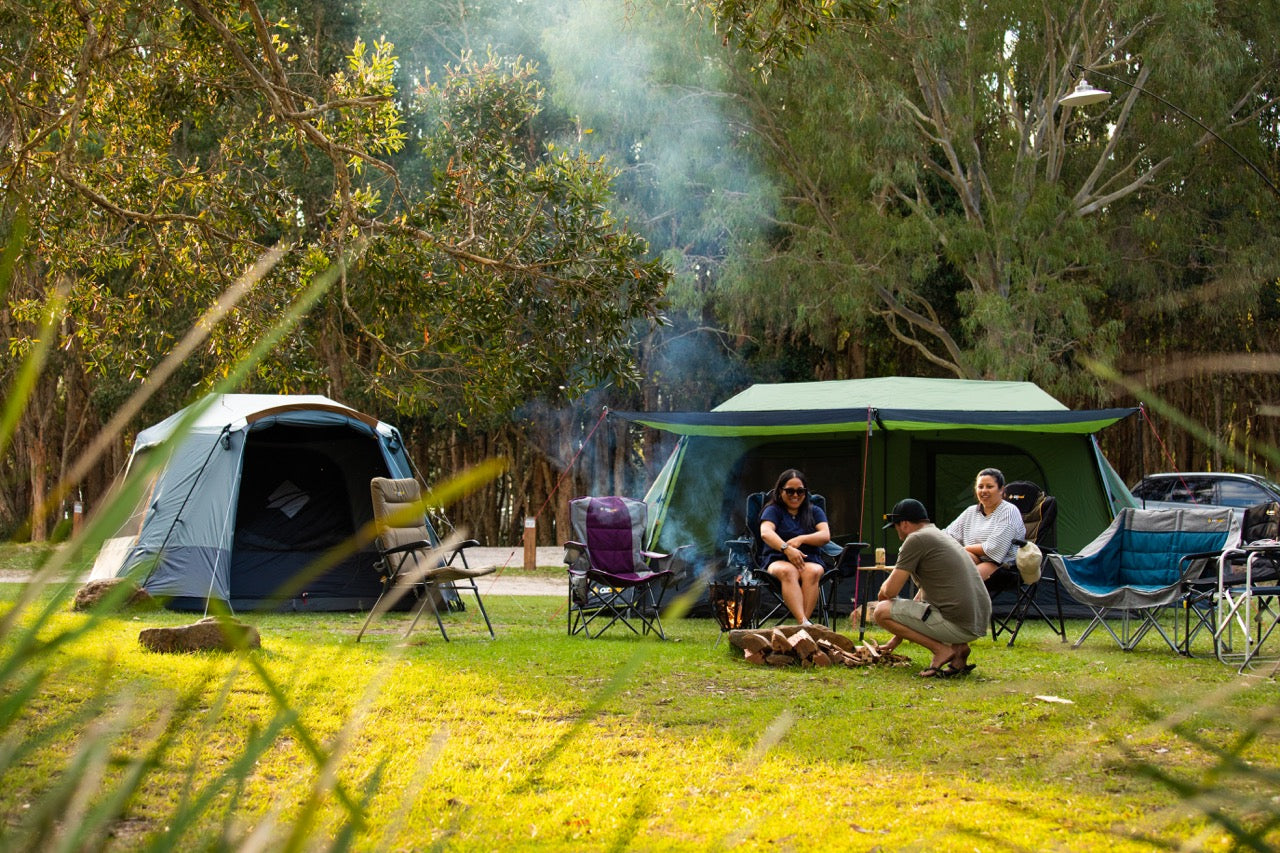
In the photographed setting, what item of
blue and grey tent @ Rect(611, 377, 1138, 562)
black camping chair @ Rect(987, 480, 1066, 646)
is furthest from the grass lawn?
blue and grey tent @ Rect(611, 377, 1138, 562)

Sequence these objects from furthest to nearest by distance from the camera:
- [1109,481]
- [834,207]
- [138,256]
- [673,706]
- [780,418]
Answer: [834,207]
[1109,481]
[780,418]
[138,256]
[673,706]

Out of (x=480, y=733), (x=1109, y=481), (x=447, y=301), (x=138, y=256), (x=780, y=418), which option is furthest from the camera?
(x=1109, y=481)

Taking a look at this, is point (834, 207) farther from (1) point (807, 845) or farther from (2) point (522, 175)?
(1) point (807, 845)

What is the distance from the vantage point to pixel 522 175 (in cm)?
698

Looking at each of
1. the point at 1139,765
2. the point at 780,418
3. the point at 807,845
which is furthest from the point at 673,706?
the point at 1139,765

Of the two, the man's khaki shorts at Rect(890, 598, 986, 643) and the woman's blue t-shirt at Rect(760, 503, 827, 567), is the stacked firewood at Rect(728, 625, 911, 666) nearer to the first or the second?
the man's khaki shorts at Rect(890, 598, 986, 643)

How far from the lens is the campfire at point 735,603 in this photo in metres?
7.96

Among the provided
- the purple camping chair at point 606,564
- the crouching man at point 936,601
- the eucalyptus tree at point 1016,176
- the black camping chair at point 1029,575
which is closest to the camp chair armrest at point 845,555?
the black camping chair at point 1029,575

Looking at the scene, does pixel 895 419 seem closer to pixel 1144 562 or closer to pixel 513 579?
pixel 1144 562

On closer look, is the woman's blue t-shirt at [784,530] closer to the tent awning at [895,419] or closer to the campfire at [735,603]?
the campfire at [735,603]

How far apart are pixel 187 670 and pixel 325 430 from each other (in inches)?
182

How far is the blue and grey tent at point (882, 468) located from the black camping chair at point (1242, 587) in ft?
5.91

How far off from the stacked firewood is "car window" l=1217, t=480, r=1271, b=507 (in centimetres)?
864

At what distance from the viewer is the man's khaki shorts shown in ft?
19.8
